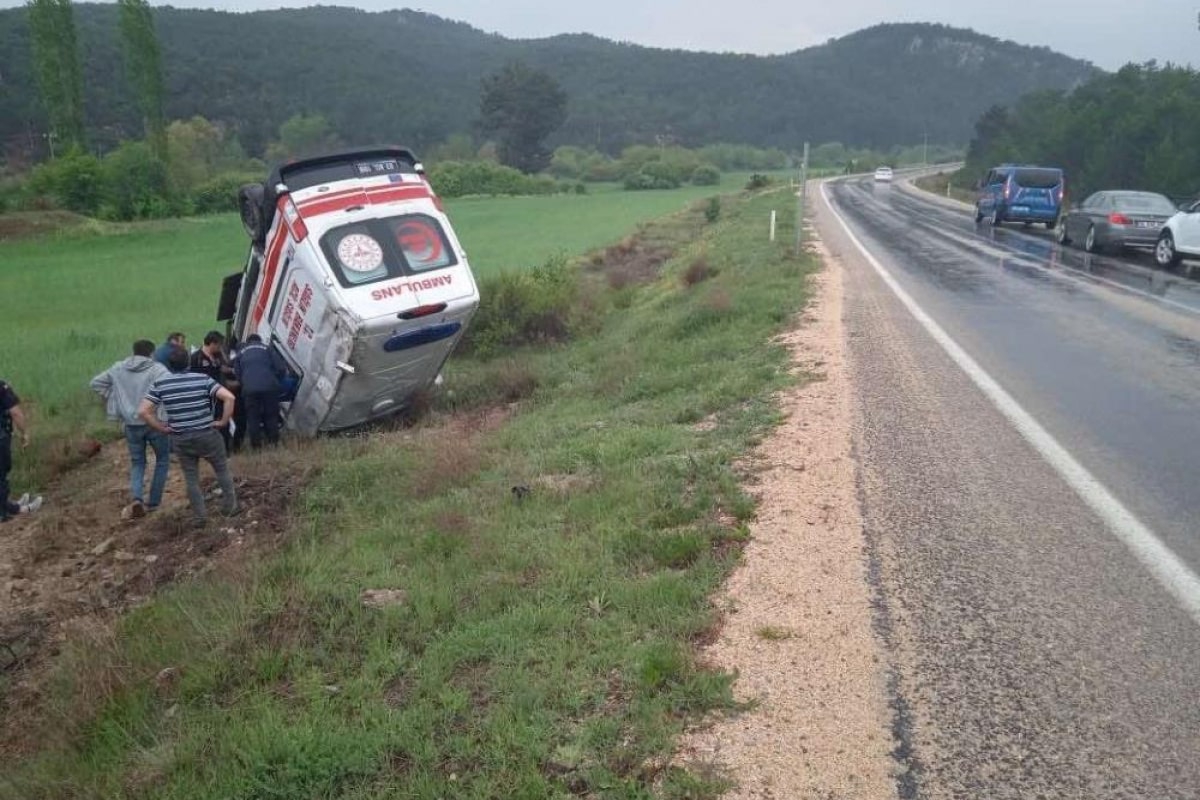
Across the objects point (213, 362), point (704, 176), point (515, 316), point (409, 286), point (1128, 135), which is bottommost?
point (515, 316)

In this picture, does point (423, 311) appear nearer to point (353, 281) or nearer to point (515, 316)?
point (353, 281)

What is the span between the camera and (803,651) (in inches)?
151

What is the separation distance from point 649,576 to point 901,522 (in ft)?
4.89

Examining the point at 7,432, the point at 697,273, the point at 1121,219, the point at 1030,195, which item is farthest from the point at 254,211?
the point at 1030,195

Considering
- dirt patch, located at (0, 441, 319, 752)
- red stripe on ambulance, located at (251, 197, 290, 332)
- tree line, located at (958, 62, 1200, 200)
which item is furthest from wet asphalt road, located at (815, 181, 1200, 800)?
tree line, located at (958, 62, 1200, 200)

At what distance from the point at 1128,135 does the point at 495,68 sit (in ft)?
391

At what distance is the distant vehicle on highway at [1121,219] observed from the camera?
18109 mm

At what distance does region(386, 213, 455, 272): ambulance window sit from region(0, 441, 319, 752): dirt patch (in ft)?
7.72

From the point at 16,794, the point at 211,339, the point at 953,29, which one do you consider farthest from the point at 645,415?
the point at 953,29

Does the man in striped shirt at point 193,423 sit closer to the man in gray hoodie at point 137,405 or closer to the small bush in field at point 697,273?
the man in gray hoodie at point 137,405

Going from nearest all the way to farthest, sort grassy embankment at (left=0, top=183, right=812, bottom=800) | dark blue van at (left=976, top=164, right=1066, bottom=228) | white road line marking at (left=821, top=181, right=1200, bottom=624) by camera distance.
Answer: grassy embankment at (left=0, top=183, right=812, bottom=800) → white road line marking at (left=821, top=181, right=1200, bottom=624) → dark blue van at (left=976, top=164, right=1066, bottom=228)

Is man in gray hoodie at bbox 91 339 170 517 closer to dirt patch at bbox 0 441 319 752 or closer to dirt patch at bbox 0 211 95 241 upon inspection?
dirt patch at bbox 0 441 319 752

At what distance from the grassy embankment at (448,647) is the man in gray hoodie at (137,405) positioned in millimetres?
1840

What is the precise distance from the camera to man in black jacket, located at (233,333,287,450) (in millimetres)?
9648
